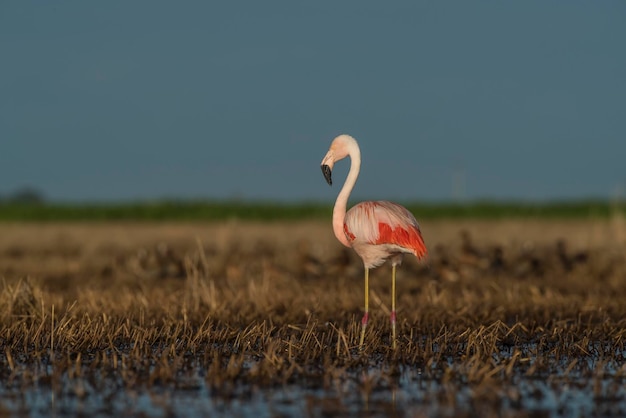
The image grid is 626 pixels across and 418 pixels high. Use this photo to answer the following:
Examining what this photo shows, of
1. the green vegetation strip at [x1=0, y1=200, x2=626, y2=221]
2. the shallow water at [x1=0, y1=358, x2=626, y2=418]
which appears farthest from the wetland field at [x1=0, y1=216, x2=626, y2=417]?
the green vegetation strip at [x1=0, y1=200, x2=626, y2=221]

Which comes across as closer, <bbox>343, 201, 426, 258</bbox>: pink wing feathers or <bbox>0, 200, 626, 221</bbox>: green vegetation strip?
<bbox>343, 201, 426, 258</bbox>: pink wing feathers

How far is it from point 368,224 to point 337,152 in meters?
0.67

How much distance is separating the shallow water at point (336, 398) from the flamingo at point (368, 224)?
5.61 ft

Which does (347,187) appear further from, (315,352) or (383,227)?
(315,352)

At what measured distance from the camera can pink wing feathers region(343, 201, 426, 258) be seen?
27.3 ft

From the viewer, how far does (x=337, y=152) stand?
8.52 m

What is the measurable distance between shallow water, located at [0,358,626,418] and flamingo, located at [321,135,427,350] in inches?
67.3

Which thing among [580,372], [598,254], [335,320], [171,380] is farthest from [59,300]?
[598,254]

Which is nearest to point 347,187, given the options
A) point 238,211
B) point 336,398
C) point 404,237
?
point 404,237

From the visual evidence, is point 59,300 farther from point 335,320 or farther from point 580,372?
point 580,372

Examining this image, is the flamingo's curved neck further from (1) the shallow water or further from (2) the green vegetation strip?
(2) the green vegetation strip

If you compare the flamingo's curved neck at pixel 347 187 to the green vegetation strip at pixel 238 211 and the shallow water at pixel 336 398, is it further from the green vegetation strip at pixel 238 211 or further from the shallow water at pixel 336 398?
the green vegetation strip at pixel 238 211

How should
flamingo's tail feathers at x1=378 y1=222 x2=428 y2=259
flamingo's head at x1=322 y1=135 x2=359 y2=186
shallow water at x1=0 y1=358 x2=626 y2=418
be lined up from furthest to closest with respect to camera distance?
flamingo's head at x1=322 y1=135 x2=359 y2=186 → flamingo's tail feathers at x1=378 y1=222 x2=428 y2=259 → shallow water at x1=0 y1=358 x2=626 y2=418

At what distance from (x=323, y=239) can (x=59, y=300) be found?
1487cm
